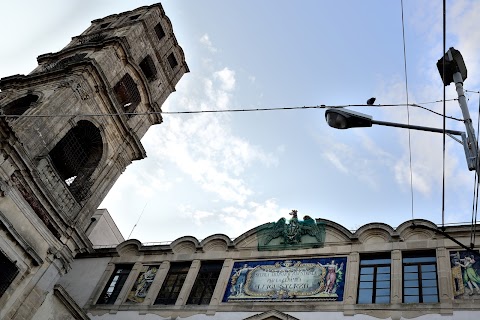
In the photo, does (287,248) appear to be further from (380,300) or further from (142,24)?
(142,24)

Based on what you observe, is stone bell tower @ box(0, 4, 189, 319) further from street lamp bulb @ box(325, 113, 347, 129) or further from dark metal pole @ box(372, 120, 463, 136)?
dark metal pole @ box(372, 120, 463, 136)

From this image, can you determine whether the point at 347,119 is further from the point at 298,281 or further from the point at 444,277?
the point at 298,281

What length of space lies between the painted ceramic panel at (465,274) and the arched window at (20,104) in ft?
65.0

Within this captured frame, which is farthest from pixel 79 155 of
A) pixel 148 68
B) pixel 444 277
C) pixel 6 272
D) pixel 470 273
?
pixel 470 273

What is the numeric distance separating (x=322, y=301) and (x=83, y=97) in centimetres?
1541

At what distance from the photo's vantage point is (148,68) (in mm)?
30812

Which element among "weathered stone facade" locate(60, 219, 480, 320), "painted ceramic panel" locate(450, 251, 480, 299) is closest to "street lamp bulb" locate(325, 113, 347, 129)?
"weathered stone facade" locate(60, 219, 480, 320)

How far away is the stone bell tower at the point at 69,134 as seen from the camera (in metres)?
17.4

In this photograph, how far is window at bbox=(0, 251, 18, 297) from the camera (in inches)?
658

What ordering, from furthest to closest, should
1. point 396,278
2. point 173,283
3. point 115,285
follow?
1. point 115,285
2. point 173,283
3. point 396,278

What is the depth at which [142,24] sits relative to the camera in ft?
98.8

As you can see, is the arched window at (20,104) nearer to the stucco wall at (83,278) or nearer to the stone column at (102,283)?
the stucco wall at (83,278)

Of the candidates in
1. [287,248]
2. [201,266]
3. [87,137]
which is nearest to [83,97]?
[87,137]

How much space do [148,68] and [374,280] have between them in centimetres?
2109
